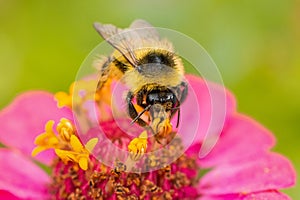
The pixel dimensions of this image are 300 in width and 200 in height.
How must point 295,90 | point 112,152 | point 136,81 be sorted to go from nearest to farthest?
point 136,81 → point 112,152 → point 295,90

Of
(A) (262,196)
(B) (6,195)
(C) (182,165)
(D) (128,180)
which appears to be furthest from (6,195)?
(A) (262,196)

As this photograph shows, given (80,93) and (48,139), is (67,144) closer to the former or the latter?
(48,139)

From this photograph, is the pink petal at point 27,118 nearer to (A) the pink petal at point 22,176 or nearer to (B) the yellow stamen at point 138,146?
(A) the pink petal at point 22,176

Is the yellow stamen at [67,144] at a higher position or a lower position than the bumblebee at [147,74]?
lower

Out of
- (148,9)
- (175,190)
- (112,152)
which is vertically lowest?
(175,190)

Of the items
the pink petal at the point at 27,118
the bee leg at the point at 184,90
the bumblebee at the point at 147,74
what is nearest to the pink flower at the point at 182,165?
the pink petal at the point at 27,118

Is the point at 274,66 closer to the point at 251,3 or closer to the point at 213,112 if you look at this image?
the point at 251,3

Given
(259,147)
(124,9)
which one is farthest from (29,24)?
(259,147)
